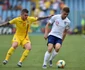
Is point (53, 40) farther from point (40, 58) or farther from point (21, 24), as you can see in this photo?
point (40, 58)

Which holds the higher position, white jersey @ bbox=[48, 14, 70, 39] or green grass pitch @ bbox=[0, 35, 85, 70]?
white jersey @ bbox=[48, 14, 70, 39]

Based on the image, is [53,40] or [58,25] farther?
[58,25]

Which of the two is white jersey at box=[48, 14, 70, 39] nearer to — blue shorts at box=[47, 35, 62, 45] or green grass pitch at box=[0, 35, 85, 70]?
blue shorts at box=[47, 35, 62, 45]

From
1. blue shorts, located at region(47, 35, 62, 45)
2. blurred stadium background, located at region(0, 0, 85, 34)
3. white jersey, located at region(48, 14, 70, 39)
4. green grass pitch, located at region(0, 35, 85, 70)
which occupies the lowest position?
blurred stadium background, located at region(0, 0, 85, 34)

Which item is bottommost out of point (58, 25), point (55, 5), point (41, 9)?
point (41, 9)

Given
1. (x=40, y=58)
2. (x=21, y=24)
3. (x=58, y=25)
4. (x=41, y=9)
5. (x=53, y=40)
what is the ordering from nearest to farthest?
(x=53, y=40) < (x=58, y=25) < (x=21, y=24) < (x=40, y=58) < (x=41, y=9)

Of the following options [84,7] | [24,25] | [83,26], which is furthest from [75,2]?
[24,25]

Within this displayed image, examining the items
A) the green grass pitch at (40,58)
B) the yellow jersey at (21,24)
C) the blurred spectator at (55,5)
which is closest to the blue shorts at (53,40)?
the green grass pitch at (40,58)

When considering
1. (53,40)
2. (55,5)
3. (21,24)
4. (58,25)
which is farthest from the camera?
(55,5)

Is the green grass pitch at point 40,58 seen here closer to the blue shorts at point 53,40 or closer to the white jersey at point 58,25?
the blue shorts at point 53,40

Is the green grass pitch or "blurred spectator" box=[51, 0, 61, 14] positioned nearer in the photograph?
the green grass pitch

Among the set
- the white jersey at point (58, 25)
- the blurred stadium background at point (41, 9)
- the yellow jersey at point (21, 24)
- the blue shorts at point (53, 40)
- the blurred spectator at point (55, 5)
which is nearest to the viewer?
the blue shorts at point (53, 40)

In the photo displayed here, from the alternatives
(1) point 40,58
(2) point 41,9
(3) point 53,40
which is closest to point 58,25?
(3) point 53,40

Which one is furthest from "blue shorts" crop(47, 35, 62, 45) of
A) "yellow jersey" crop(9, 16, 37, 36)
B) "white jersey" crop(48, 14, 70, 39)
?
"yellow jersey" crop(9, 16, 37, 36)
